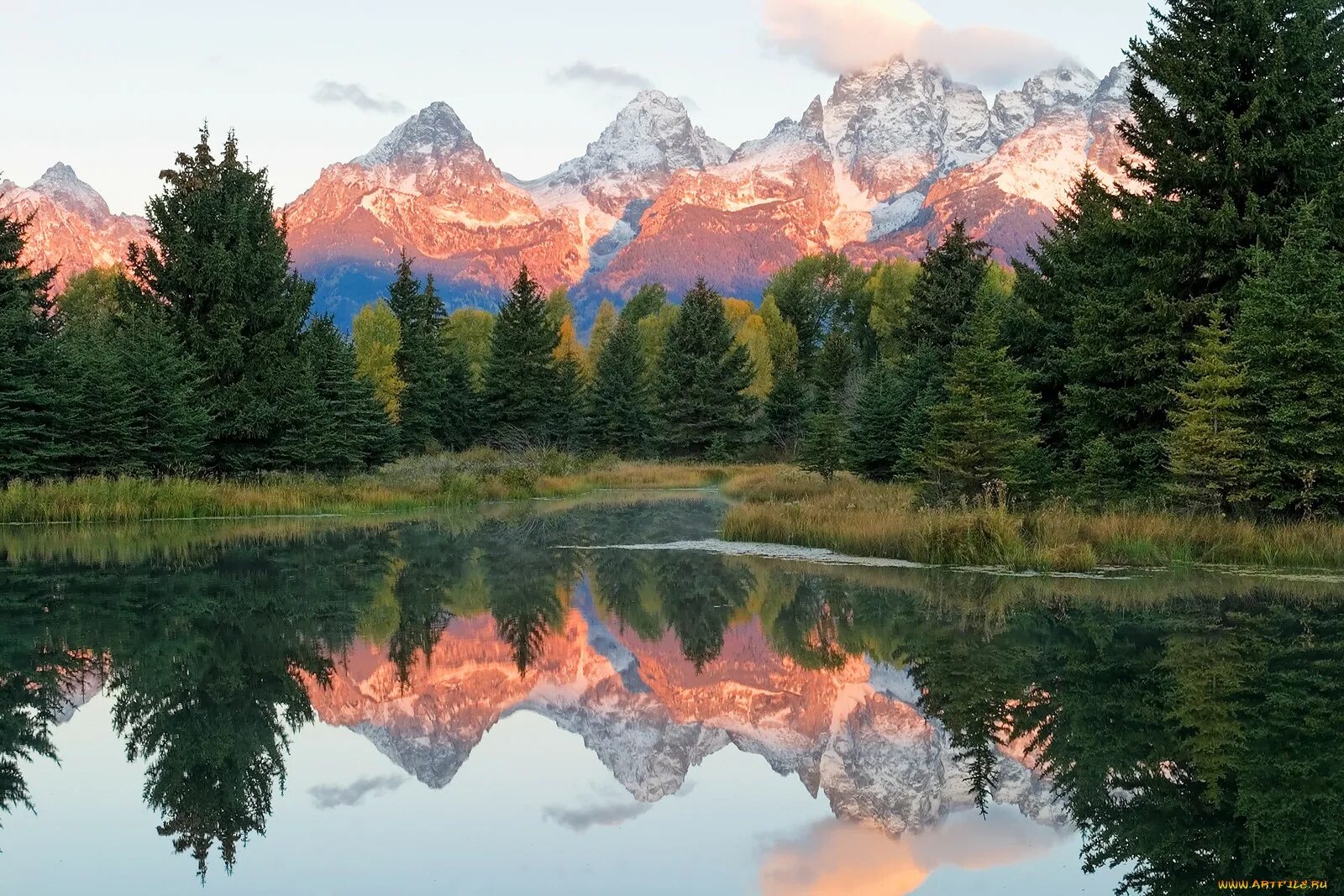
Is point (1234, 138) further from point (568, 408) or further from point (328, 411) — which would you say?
point (568, 408)

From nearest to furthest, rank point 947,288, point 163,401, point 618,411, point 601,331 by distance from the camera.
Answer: point 163,401
point 947,288
point 618,411
point 601,331

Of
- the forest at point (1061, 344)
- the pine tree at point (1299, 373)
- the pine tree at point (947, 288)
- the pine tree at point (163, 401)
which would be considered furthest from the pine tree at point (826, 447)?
the pine tree at point (1299, 373)

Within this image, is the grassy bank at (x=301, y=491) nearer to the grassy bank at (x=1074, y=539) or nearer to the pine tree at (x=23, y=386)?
the pine tree at (x=23, y=386)

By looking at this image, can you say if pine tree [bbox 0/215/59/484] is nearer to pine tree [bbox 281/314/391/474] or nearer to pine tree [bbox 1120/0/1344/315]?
pine tree [bbox 281/314/391/474]

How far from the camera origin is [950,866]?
629 centimetres

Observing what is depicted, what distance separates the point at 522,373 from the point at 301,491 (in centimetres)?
3948

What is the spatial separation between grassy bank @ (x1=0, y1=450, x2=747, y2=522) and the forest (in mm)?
1282

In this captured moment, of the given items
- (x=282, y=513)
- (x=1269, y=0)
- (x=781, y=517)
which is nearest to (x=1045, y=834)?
(x=781, y=517)

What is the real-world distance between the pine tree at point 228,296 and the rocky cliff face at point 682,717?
25413 millimetres

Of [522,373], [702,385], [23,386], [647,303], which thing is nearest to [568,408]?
[522,373]

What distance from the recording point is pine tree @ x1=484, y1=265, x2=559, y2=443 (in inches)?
2817

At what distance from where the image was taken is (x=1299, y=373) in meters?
19.9

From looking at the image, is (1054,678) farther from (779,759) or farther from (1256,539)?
(1256,539)

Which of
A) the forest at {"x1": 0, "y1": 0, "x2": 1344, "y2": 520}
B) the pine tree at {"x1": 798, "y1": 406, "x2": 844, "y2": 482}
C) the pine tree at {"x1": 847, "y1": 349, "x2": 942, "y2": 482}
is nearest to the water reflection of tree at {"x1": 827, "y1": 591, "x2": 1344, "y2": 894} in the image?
the forest at {"x1": 0, "y1": 0, "x2": 1344, "y2": 520}
